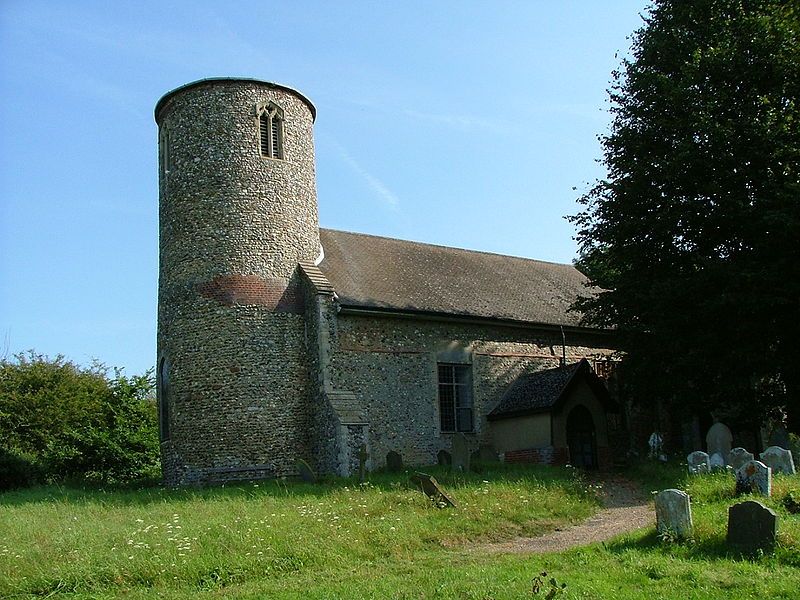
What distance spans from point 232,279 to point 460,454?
26.7 feet

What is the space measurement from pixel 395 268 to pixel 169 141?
27.6 feet

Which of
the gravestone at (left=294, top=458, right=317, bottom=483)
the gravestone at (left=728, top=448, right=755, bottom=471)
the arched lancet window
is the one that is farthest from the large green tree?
the arched lancet window

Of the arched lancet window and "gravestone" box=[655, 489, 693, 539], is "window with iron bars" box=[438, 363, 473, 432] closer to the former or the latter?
the arched lancet window

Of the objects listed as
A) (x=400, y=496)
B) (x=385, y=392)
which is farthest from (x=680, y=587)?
(x=385, y=392)

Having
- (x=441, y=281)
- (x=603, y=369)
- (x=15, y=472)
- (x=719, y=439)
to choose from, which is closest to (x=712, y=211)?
(x=719, y=439)

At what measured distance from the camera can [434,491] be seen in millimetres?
16344

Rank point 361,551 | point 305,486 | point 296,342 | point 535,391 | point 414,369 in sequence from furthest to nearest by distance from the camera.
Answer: point 535,391 < point 414,369 < point 296,342 < point 305,486 < point 361,551

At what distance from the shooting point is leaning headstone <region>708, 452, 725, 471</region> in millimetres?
19312

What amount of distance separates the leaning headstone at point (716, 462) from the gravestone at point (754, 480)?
11.1ft

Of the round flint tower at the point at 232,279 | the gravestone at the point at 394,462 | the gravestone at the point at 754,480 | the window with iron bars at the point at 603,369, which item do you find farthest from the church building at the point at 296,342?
the gravestone at the point at 754,480

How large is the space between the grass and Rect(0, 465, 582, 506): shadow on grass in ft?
1.59

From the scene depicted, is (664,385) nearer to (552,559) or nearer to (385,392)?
(385,392)

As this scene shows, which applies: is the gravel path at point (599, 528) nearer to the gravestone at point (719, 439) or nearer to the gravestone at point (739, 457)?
the gravestone at point (739, 457)

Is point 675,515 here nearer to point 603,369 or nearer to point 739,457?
point 739,457
